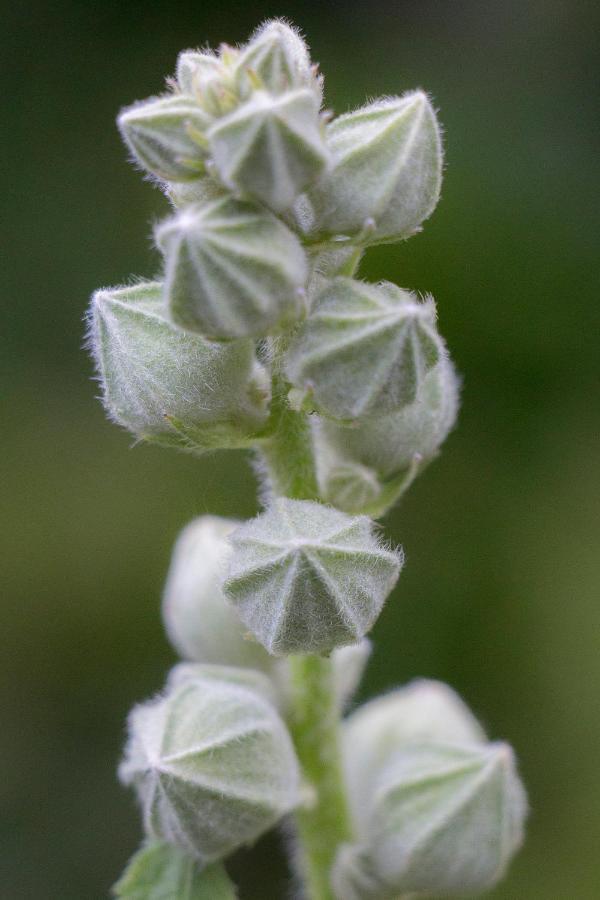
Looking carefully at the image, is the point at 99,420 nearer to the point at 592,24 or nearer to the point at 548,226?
the point at 548,226

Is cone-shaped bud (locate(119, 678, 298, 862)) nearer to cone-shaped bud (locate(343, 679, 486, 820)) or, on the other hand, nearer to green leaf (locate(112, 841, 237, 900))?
green leaf (locate(112, 841, 237, 900))

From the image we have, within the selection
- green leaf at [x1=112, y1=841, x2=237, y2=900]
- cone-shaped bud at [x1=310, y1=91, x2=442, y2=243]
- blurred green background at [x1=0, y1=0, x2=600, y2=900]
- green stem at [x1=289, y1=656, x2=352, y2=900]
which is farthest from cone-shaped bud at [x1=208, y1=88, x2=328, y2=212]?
blurred green background at [x1=0, y1=0, x2=600, y2=900]

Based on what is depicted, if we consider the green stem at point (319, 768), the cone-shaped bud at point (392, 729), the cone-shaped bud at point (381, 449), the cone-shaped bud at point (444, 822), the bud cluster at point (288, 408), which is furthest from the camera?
the cone-shaped bud at point (392, 729)

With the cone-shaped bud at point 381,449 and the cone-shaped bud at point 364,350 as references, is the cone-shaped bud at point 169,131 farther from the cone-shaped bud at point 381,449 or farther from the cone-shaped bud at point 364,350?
the cone-shaped bud at point 381,449

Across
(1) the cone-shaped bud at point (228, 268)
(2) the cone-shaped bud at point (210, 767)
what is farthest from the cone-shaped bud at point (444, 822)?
(1) the cone-shaped bud at point (228, 268)

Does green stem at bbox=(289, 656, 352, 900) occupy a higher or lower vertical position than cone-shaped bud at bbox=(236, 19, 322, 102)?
lower

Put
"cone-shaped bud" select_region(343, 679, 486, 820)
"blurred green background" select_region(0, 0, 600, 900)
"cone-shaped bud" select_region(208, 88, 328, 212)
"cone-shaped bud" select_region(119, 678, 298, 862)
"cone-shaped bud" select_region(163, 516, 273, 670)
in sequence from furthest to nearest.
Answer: "blurred green background" select_region(0, 0, 600, 900), "cone-shaped bud" select_region(343, 679, 486, 820), "cone-shaped bud" select_region(163, 516, 273, 670), "cone-shaped bud" select_region(119, 678, 298, 862), "cone-shaped bud" select_region(208, 88, 328, 212)

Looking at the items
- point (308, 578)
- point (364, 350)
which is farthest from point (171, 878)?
point (364, 350)

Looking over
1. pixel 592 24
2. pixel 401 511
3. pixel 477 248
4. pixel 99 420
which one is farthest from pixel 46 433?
pixel 592 24
